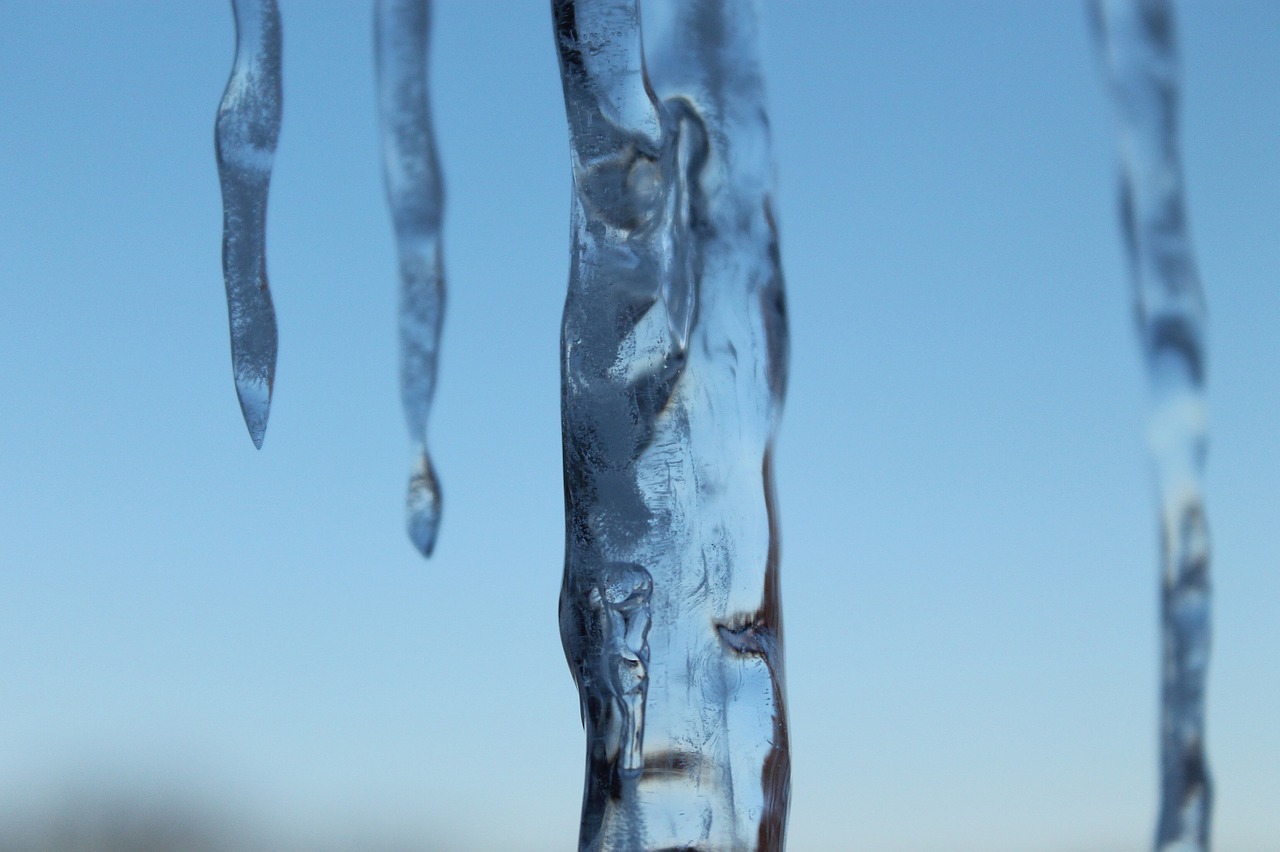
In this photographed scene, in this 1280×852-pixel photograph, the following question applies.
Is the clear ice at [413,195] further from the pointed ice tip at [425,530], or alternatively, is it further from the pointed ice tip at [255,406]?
the pointed ice tip at [255,406]

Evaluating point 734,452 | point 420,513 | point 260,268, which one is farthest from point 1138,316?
point 260,268

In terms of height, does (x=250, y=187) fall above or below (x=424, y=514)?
above

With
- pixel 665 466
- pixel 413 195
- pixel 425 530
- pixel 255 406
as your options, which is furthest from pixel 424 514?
pixel 665 466

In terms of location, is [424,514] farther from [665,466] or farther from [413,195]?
[665,466]

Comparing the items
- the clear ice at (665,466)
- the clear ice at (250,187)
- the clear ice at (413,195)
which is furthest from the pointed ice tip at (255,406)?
the clear ice at (665,466)

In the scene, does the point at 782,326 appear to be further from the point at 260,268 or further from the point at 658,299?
the point at 260,268
